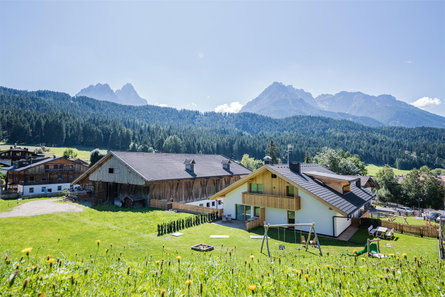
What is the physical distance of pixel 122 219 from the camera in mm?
26422

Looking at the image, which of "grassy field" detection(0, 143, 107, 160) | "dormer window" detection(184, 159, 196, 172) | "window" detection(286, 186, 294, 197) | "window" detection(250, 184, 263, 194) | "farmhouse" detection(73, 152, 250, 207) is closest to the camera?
"window" detection(286, 186, 294, 197)

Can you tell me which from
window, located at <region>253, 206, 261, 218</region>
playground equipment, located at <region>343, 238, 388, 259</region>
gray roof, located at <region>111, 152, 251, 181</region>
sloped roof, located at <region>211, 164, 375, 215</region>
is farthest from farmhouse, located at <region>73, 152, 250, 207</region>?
playground equipment, located at <region>343, 238, 388, 259</region>

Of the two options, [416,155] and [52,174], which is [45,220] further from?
[416,155]

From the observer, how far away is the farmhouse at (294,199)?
71.4 feet

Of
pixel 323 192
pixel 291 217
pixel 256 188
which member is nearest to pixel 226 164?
pixel 256 188

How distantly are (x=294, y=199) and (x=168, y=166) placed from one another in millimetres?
21254

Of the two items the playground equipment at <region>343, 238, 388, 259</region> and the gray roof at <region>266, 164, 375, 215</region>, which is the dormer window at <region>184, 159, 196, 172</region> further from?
the playground equipment at <region>343, 238, 388, 259</region>

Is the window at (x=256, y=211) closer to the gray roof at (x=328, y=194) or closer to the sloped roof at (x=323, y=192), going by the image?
the sloped roof at (x=323, y=192)

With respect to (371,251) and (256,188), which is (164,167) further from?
(371,251)

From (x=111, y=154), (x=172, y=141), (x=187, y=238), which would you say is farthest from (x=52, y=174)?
(x=172, y=141)

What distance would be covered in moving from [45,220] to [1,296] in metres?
28.1

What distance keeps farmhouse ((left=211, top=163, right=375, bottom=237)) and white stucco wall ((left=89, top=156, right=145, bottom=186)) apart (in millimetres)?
12412

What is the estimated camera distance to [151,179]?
3189 centimetres

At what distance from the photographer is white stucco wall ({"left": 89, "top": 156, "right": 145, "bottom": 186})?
33438mm
